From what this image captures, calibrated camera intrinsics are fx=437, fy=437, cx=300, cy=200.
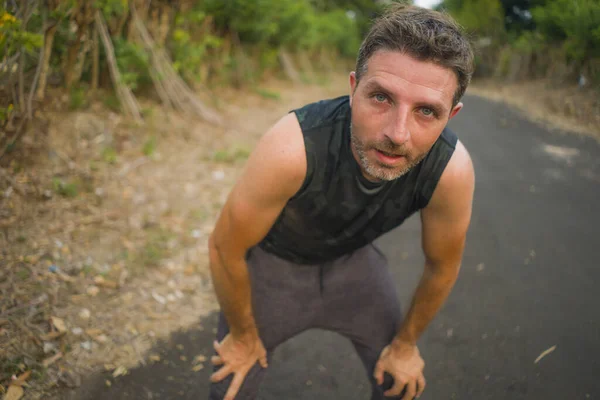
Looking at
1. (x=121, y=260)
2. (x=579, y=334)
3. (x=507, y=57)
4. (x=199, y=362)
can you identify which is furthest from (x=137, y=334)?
(x=507, y=57)

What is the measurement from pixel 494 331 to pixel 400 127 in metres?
2.11

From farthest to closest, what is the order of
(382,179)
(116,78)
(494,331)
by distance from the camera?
(116,78) → (494,331) → (382,179)

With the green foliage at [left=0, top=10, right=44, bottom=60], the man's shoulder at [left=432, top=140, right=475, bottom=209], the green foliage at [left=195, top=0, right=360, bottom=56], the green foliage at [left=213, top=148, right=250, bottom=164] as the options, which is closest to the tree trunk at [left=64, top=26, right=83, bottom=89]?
the green foliage at [left=0, top=10, right=44, bottom=60]

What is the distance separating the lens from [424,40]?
1573mm

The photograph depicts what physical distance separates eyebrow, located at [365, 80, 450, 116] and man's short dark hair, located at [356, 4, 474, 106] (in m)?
0.10

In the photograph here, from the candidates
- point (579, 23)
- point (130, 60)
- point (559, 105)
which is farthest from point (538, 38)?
point (130, 60)

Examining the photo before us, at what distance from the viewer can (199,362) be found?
272cm

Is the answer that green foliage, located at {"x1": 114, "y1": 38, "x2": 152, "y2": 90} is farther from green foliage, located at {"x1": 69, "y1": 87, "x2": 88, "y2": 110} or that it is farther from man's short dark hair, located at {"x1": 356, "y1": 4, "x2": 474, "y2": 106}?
man's short dark hair, located at {"x1": 356, "y1": 4, "x2": 474, "y2": 106}

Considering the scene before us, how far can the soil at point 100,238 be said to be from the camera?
2.61 metres

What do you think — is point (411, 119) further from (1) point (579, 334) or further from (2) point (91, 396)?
(1) point (579, 334)

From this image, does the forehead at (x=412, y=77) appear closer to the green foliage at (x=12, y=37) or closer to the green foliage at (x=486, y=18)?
the green foliage at (x=12, y=37)

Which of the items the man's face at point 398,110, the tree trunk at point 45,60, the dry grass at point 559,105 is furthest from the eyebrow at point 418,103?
the dry grass at point 559,105

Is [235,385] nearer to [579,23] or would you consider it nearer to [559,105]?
[579,23]

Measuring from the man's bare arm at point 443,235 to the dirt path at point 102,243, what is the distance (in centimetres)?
170
